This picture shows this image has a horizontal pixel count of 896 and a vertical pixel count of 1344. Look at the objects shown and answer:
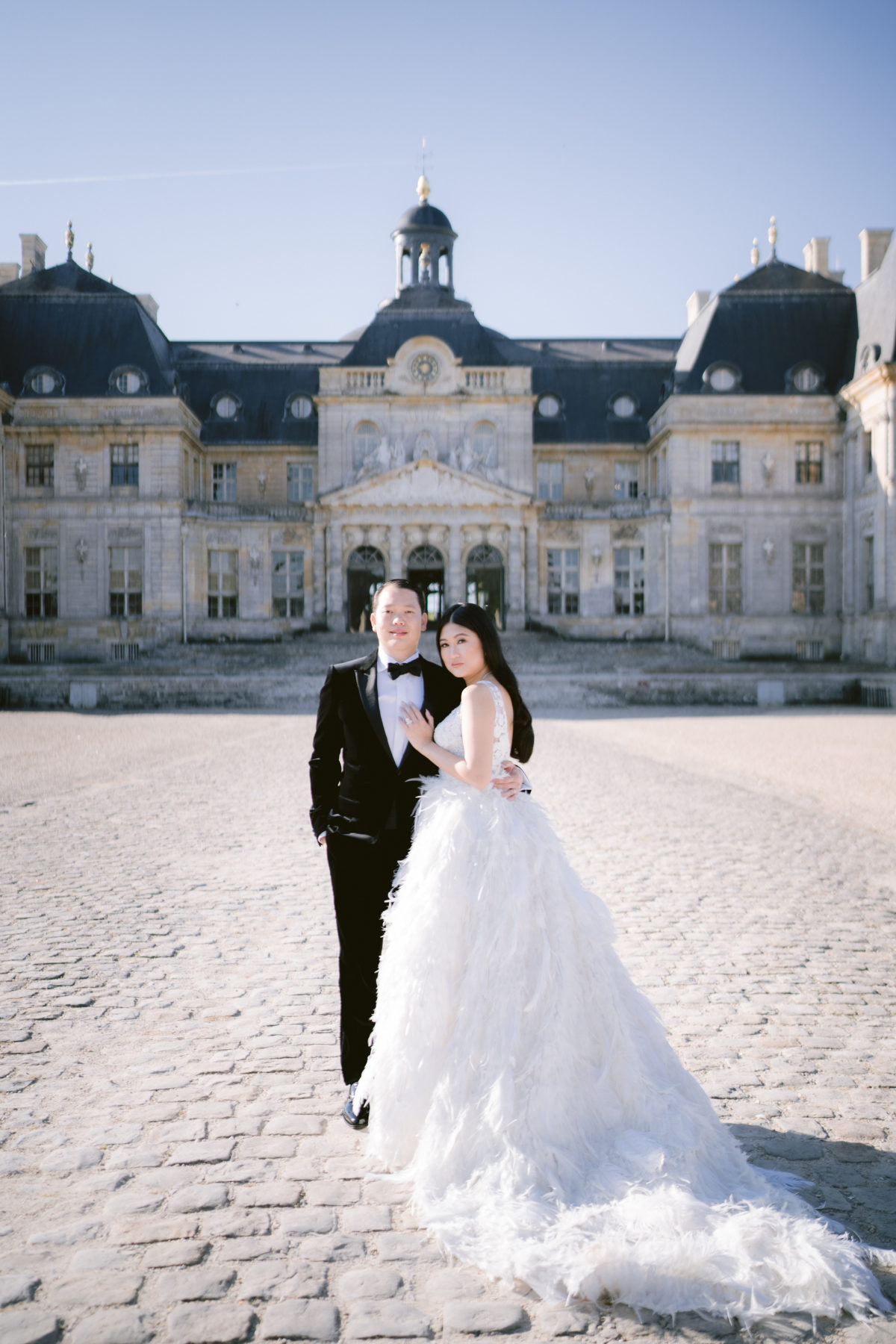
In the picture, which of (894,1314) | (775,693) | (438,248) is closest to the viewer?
(894,1314)

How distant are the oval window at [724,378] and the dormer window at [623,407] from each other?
5415mm

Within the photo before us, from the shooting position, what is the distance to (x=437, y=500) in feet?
148

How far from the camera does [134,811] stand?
37.6 ft

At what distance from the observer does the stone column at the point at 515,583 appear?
45.6 metres

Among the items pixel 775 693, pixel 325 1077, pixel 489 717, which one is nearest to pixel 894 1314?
pixel 489 717

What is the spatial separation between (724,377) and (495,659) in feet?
148

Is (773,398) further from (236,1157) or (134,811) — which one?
(236,1157)

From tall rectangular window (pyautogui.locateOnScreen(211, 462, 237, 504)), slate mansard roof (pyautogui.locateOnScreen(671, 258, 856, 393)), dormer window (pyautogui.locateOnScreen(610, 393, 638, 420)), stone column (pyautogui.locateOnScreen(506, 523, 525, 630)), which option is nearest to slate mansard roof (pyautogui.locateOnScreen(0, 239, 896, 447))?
slate mansard roof (pyautogui.locateOnScreen(671, 258, 856, 393))

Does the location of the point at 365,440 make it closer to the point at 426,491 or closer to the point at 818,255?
the point at 426,491

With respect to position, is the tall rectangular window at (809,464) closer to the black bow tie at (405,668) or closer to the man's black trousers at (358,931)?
the black bow tie at (405,668)

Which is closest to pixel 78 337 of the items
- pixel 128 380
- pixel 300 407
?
pixel 128 380

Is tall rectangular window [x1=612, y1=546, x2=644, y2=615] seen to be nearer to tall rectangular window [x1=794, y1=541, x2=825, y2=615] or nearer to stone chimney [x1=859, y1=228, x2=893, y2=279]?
tall rectangular window [x1=794, y1=541, x2=825, y2=615]

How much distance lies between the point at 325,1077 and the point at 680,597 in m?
42.7

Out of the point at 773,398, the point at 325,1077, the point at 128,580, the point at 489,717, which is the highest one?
the point at 773,398
